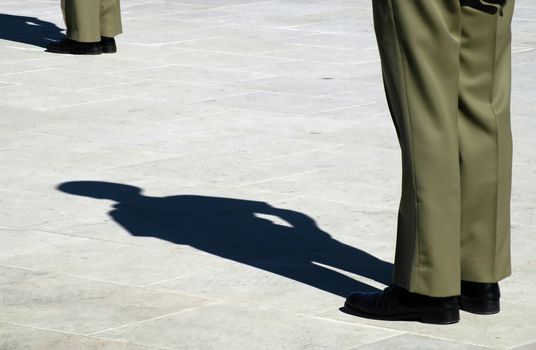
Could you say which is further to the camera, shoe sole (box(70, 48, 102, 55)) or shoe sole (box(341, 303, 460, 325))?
shoe sole (box(70, 48, 102, 55))

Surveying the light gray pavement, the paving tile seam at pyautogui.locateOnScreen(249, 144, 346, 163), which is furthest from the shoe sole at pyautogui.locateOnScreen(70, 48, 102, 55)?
the paving tile seam at pyautogui.locateOnScreen(249, 144, 346, 163)

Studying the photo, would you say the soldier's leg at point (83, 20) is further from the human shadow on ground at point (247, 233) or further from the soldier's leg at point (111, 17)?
the human shadow on ground at point (247, 233)

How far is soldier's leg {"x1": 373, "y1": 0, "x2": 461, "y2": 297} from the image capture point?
4.85 m

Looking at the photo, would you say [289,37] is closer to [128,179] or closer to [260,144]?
[260,144]

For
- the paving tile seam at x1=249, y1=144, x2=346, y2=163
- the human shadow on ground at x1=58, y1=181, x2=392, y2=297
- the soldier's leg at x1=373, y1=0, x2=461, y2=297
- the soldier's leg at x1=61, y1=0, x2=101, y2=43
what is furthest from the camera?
the soldier's leg at x1=61, y1=0, x2=101, y2=43

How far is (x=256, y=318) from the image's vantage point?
5160 mm

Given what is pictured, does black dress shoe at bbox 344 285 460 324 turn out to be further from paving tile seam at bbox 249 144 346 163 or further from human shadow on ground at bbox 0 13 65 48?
human shadow on ground at bbox 0 13 65 48

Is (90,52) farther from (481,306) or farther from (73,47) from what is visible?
(481,306)

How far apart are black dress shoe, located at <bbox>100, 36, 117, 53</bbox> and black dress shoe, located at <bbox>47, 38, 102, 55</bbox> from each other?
0.04m

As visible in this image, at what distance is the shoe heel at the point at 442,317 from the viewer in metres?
5.04

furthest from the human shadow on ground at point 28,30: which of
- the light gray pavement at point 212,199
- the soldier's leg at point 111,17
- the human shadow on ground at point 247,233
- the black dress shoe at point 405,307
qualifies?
the black dress shoe at point 405,307

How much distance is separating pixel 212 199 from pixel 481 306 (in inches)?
86.3

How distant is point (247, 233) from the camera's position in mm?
6410

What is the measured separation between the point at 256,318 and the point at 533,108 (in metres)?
4.78
